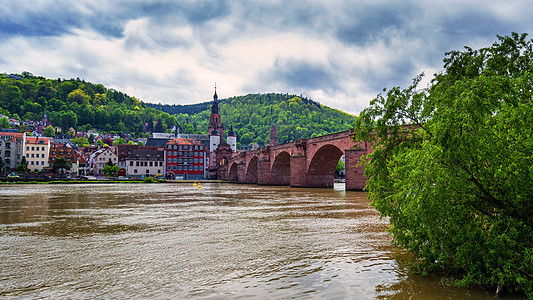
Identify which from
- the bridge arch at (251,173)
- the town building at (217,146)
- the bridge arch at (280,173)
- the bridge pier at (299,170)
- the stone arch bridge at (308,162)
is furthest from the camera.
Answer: the town building at (217,146)

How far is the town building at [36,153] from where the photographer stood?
3991 inches

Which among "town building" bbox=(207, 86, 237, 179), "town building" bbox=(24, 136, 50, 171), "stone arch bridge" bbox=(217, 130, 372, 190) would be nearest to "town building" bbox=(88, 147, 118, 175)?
"town building" bbox=(24, 136, 50, 171)

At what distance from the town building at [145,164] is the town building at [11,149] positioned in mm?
25224

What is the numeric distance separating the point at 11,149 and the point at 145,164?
3173 centimetres

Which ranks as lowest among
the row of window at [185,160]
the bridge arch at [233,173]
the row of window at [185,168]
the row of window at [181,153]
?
the bridge arch at [233,173]

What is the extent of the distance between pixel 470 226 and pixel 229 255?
17.4ft

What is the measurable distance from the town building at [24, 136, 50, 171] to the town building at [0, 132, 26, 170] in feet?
6.74

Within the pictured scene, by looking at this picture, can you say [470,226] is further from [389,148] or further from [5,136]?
[5,136]

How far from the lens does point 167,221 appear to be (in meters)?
16.8

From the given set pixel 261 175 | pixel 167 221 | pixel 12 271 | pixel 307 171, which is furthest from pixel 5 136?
pixel 12 271

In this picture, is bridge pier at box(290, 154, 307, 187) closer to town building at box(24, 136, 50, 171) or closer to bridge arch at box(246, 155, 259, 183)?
bridge arch at box(246, 155, 259, 183)

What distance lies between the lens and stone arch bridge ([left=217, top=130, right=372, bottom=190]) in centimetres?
4106

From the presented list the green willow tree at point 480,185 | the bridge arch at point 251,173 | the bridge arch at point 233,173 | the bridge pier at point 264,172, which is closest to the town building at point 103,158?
the bridge arch at point 233,173

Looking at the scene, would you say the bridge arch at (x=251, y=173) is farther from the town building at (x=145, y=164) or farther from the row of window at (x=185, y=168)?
the town building at (x=145, y=164)
